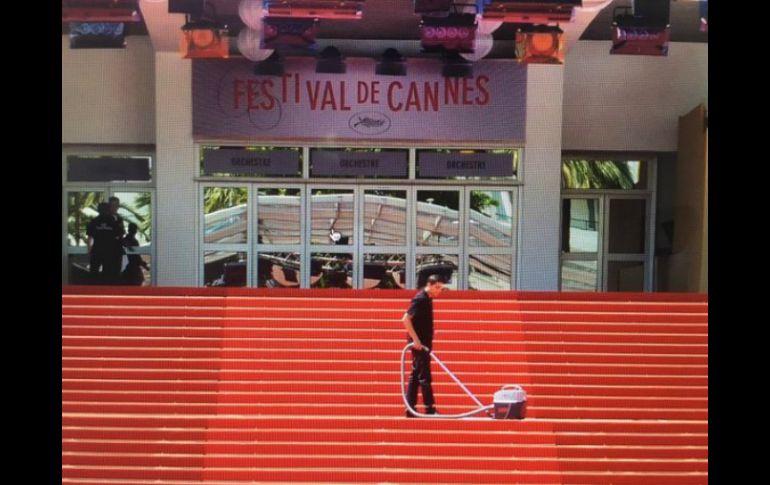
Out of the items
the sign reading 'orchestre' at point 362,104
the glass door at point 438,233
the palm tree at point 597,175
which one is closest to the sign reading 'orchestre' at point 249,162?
the sign reading 'orchestre' at point 362,104

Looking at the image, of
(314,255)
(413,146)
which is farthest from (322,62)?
(314,255)

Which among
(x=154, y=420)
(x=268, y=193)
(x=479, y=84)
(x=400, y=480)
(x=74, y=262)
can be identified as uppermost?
(x=479, y=84)

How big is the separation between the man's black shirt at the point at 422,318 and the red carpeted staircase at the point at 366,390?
0.29 feet

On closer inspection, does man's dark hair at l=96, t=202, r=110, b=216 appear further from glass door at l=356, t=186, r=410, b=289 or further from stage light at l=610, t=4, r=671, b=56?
stage light at l=610, t=4, r=671, b=56

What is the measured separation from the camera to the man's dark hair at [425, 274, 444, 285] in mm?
5709

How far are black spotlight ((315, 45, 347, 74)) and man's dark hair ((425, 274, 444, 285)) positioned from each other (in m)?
1.71

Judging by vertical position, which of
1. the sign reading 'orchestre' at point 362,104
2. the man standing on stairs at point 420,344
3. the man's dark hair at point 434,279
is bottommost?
the man standing on stairs at point 420,344

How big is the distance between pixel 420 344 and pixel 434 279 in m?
1.40

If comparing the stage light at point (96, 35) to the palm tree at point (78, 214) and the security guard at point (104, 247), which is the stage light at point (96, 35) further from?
the security guard at point (104, 247)

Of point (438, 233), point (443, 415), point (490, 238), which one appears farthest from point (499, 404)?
point (438, 233)

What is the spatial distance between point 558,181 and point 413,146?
4.13ft

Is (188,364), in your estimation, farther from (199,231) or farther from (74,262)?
(199,231)

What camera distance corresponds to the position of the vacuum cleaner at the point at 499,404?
170 inches
